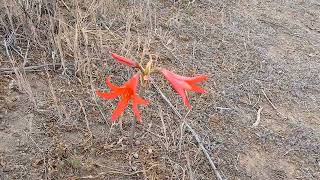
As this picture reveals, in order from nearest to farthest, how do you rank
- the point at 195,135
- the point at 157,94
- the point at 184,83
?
the point at 184,83, the point at 195,135, the point at 157,94

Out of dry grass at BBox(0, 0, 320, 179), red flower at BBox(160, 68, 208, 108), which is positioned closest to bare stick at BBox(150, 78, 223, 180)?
dry grass at BBox(0, 0, 320, 179)

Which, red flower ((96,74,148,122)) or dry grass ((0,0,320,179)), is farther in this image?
dry grass ((0,0,320,179))

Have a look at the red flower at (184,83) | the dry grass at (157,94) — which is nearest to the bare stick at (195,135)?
the dry grass at (157,94)

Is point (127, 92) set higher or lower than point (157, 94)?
higher

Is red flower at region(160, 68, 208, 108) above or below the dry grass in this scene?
above

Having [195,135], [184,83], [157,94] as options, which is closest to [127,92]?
[184,83]

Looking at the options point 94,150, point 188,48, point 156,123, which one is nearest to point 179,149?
point 156,123

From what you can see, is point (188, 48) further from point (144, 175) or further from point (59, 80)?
point (144, 175)

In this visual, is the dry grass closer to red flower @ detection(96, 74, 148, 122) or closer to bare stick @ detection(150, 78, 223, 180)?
bare stick @ detection(150, 78, 223, 180)

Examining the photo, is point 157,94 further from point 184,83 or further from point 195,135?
point 184,83
